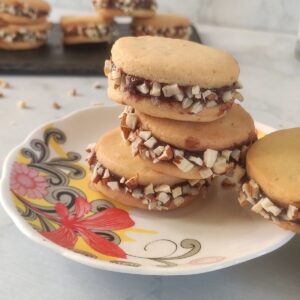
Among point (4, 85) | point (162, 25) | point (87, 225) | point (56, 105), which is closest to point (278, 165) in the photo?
point (87, 225)

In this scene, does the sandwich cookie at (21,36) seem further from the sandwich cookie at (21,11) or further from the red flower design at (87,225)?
the red flower design at (87,225)

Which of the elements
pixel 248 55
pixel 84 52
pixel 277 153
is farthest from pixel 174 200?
pixel 248 55

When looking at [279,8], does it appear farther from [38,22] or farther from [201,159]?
[201,159]

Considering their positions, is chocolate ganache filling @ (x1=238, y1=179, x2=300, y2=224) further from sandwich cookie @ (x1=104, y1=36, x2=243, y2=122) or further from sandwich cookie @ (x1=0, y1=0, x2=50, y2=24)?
sandwich cookie @ (x1=0, y1=0, x2=50, y2=24)

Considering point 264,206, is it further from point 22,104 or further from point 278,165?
point 22,104

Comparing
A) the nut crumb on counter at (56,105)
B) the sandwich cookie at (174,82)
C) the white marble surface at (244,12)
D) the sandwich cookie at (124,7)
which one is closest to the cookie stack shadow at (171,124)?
the sandwich cookie at (174,82)
